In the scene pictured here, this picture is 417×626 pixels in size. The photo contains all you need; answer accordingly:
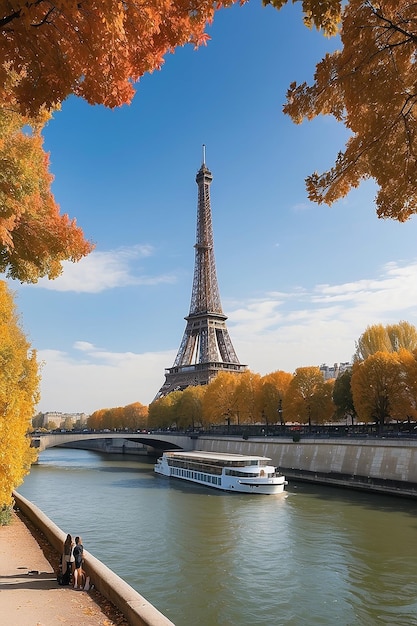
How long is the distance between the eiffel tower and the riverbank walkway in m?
86.6

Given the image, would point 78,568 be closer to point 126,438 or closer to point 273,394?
point 273,394

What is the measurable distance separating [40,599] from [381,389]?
4381 cm

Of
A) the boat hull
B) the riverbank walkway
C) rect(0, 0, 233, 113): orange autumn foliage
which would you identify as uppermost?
rect(0, 0, 233, 113): orange autumn foliage

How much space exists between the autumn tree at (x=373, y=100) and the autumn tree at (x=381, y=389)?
44778 millimetres

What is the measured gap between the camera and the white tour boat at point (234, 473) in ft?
125

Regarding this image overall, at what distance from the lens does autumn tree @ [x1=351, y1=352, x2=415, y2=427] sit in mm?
48719

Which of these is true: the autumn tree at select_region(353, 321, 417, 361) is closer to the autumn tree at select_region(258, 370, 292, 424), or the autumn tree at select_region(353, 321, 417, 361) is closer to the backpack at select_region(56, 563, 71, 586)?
the autumn tree at select_region(258, 370, 292, 424)

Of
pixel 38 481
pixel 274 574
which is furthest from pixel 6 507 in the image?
pixel 38 481

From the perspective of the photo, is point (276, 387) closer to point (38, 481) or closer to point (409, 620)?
point (38, 481)

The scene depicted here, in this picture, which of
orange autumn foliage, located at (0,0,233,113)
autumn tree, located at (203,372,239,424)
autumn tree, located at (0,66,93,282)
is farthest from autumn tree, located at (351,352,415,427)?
orange autumn foliage, located at (0,0,233,113)

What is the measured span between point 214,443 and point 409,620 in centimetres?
5571

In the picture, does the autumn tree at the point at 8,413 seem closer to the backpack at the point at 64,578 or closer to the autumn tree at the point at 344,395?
the backpack at the point at 64,578

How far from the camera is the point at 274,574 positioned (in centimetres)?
1738

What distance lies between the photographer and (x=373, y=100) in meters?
6.00
